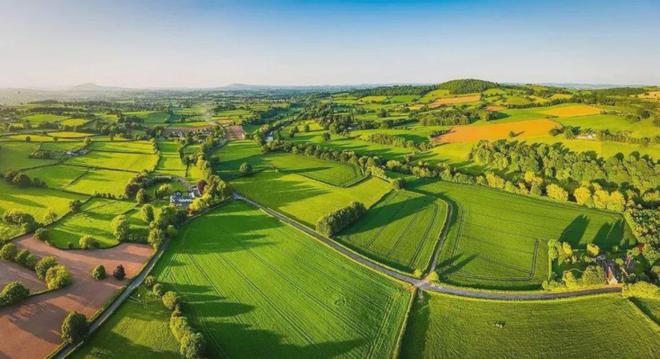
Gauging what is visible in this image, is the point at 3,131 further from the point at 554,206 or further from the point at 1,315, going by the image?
the point at 554,206

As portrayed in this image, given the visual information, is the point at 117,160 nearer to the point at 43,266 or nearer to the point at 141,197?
the point at 141,197

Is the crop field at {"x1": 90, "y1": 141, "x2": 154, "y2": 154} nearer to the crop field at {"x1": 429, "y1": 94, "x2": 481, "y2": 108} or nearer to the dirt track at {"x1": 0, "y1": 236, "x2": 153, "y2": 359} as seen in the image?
the dirt track at {"x1": 0, "y1": 236, "x2": 153, "y2": 359}

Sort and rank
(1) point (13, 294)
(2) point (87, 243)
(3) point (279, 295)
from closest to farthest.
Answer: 1. (1) point (13, 294)
2. (3) point (279, 295)
3. (2) point (87, 243)

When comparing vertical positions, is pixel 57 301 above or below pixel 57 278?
below

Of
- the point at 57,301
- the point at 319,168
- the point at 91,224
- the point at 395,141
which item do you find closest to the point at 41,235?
the point at 91,224

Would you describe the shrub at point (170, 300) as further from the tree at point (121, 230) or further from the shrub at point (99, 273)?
the tree at point (121, 230)

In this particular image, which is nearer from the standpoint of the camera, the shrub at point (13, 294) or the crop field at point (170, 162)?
the shrub at point (13, 294)

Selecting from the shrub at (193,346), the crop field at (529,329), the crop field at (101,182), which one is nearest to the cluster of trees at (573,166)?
the crop field at (529,329)

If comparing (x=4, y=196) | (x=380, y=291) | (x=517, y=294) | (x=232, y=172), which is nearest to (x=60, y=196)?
(x=4, y=196)
